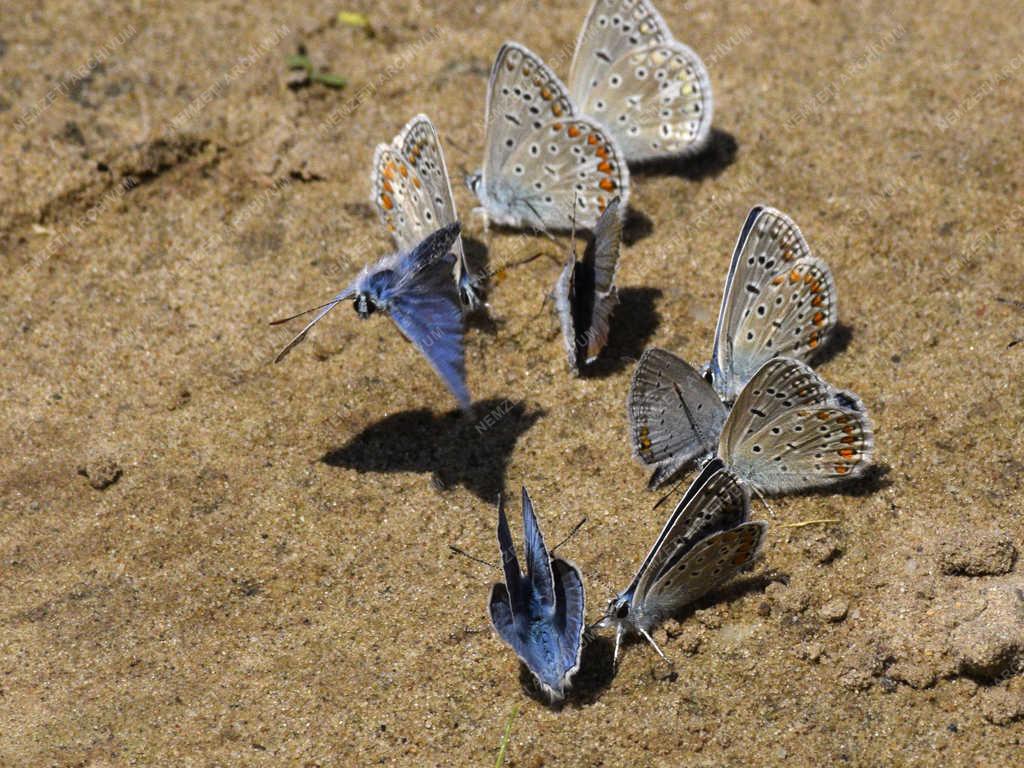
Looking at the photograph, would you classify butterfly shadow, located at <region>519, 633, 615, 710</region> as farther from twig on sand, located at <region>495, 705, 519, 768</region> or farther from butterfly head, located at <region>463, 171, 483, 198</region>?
butterfly head, located at <region>463, 171, 483, 198</region>

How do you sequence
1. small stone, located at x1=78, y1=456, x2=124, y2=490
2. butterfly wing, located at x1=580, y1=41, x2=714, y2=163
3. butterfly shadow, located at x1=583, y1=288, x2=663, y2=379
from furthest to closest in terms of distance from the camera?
1. butterfly wing, located at x1=580, y1=41, x2=714, y2=163
2. butterfly shadow, located at x1=583, y1=288, x2=663, y2=379
3. small stone, located at x1=78, y1=456, x2=124, y2=490


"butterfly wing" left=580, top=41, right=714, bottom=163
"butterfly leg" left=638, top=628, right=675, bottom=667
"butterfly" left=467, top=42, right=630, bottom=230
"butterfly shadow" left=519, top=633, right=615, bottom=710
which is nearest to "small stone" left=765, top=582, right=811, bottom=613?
"butterfly leg" left=638, top=628, right=675, bottom=667

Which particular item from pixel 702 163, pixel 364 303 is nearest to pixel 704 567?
pixel 364 303

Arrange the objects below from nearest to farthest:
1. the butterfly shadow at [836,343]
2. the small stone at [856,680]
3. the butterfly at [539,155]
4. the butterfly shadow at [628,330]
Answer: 1. the small stone at [856,680]
2. the butterfly shadow at [836,343]
3. the butterfly shadow at [628,330]
4. the butterfly at [539,155]

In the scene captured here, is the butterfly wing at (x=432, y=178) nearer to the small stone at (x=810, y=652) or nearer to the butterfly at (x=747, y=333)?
the butterfly at (x=747, y=333)

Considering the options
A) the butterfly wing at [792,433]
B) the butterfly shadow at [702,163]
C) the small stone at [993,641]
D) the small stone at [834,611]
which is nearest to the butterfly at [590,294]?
the butterfly wing at [792,433]

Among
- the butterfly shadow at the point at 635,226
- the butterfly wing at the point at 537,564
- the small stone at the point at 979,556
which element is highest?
the butterfly wing at the point at 537,564

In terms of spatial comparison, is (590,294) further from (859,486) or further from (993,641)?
(993,641)
